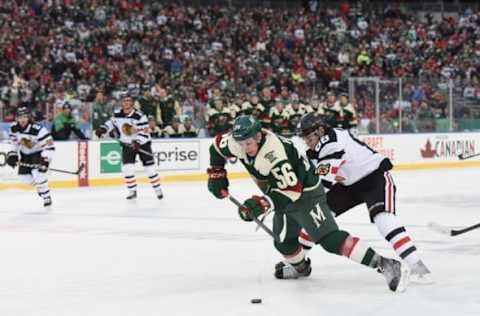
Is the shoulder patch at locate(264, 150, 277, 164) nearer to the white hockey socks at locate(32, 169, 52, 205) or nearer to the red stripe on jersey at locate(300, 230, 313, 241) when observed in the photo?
the red stripe on jersey at locate(300, 230, 313, 241)

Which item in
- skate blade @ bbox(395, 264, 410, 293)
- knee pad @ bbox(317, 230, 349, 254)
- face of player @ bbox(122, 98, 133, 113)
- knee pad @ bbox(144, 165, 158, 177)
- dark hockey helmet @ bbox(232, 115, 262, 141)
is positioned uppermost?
face of player @ bbox(122, 98, 133, 113)

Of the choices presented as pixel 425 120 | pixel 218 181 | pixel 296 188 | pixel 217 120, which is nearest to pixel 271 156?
pixel 296 188

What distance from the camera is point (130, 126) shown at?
1311cm

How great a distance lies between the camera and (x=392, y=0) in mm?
31234

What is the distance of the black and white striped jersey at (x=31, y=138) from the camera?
472 inches

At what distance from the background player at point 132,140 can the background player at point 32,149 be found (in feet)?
3.62

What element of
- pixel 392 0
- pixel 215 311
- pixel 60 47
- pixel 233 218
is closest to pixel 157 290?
pixel 215 311

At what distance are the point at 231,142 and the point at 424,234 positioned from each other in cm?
356

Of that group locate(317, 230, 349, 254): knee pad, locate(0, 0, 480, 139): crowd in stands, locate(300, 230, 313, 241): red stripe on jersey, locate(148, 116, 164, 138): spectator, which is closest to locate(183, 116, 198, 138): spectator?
locate(0, 0, 480, 139): crowd in stands

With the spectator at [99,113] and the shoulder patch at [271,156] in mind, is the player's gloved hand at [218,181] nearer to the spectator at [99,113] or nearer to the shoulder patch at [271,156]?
the shoulder patch at [271,156]

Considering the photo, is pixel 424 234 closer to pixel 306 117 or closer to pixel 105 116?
pixel 306 117

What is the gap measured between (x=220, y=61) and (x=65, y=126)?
8.04 meters

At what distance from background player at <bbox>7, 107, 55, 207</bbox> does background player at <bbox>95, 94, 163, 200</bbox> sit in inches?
43.5

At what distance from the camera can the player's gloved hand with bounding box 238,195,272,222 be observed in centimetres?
550
